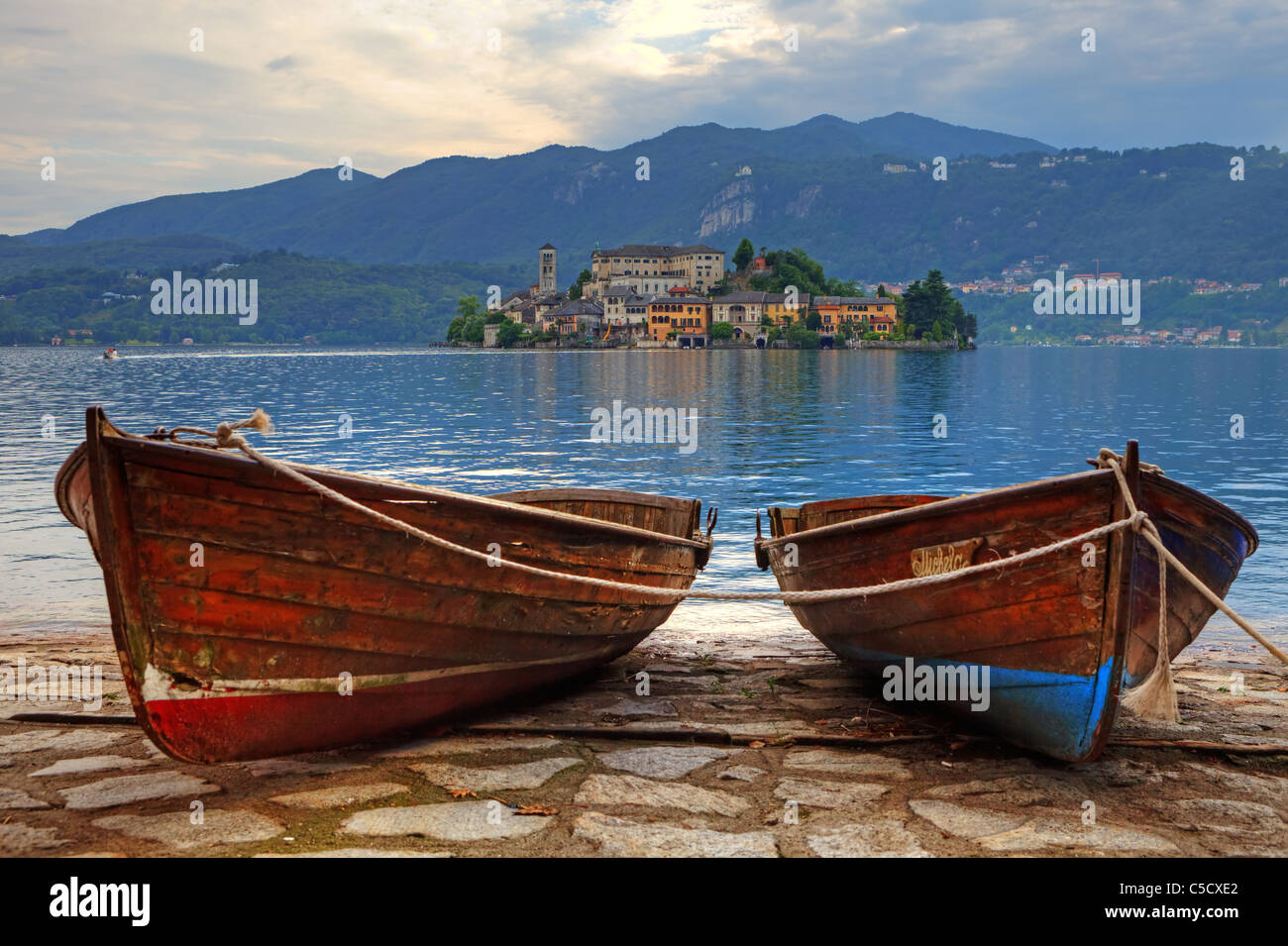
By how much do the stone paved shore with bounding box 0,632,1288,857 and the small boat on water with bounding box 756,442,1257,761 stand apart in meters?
0.35

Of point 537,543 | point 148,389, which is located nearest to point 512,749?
point 537,543

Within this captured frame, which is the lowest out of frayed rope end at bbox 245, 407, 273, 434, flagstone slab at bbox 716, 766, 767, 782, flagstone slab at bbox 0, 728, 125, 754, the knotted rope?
flagstone slab at bbox 716, 766, 767, 782

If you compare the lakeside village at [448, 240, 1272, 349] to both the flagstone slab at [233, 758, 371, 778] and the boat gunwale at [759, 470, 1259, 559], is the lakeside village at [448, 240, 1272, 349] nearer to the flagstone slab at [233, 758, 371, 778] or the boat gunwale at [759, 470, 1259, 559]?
the boat gunwale at [759, 470, 1259, 559]

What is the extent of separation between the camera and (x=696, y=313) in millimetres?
160000

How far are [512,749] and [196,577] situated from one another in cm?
202

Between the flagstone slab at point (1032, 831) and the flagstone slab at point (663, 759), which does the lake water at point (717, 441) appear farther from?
the flagstone slab at point (1032, 831)

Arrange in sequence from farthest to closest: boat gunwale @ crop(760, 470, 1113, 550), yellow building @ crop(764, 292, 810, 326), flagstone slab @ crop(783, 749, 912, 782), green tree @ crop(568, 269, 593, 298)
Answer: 1. green tree @ crop(568, 269, 593, 298)
2. yellow building @ crop(764, 292, 810, 326)
3. flagstone slab @ crop(783, 749, 912, 782)
4. boat gunwale @ crop(760, 470, 1113, 550)

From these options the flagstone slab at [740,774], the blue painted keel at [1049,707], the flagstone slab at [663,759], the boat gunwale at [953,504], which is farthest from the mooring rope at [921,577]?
the flagstone slab at [740,774]

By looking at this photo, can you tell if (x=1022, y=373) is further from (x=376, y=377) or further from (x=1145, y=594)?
(x=1145, y=594)

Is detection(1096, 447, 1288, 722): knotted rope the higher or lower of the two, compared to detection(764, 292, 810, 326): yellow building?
lower

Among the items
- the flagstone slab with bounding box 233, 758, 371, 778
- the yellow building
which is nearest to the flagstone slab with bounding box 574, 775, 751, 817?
the flagstone slab with bounding box 233, 758, 371, 778

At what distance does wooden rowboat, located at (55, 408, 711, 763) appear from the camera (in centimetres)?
479

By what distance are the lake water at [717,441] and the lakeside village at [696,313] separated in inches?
2805

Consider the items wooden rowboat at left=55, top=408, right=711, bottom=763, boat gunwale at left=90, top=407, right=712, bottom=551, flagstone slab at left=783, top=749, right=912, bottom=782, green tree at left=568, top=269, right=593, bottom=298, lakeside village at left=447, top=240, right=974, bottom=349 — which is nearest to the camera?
boat gunwale at left=90, top=407, right=712, bottom=551
